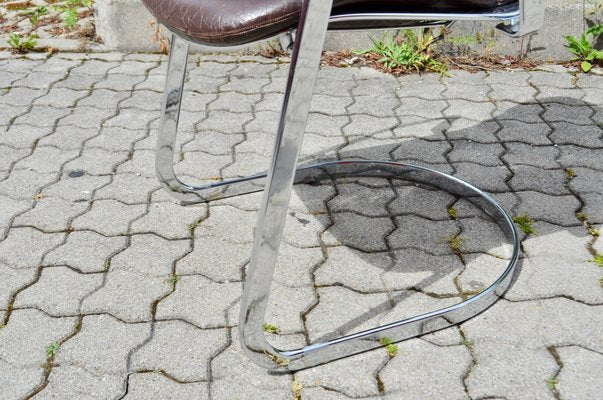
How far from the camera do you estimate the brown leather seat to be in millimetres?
1598

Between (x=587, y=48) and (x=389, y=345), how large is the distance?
2202 millimetres

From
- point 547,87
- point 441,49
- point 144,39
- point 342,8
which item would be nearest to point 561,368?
point 342,8

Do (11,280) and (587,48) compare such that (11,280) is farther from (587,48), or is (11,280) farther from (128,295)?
(587,48)

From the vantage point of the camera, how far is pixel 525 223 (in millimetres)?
2291

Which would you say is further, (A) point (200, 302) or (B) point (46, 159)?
(B) point (46, 159)

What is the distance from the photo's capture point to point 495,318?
1904 mm

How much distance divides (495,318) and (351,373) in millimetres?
401

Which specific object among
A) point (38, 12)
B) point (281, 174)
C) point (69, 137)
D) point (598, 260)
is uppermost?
point (281, 174)

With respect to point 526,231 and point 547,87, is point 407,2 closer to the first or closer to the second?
point 526,231

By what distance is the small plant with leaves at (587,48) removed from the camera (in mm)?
3469

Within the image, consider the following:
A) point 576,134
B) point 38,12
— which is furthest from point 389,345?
point 38,12

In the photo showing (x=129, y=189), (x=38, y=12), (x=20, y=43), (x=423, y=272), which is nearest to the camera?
(x=423, y=272)

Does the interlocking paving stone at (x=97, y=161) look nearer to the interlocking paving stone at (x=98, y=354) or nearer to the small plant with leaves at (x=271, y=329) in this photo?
the interlocking paving stone at (x=98, y=354)

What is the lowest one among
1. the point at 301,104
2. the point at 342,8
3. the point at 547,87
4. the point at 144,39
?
the point at 144,39
